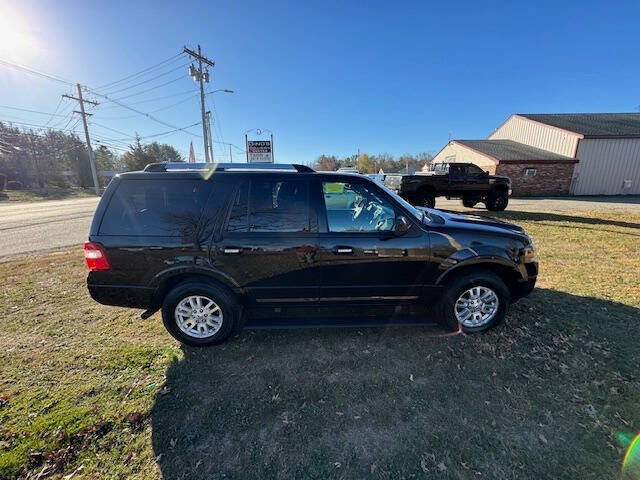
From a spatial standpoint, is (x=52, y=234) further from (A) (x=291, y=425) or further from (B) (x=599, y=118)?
(B) (x=599, y=118)

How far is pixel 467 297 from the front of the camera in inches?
128

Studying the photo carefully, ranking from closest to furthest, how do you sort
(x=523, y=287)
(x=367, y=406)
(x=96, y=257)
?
1. (x=367, y=406)
2. (x=96, y=257)
3. (x=523, y=287)

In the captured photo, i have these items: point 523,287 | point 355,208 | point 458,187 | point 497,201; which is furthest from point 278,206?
point 497,201

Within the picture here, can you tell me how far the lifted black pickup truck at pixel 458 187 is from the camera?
12.6 metres

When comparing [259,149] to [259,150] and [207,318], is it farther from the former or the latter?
[207,318]

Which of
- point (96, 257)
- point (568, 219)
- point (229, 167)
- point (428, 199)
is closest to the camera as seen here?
point (96, 257)

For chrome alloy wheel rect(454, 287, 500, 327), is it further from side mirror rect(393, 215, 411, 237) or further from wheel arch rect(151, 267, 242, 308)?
wheel arch rect(151, 267, 242, 308)

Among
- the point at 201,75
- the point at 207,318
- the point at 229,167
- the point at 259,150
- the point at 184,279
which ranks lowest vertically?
the point at 207,318

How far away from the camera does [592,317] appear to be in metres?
3.59

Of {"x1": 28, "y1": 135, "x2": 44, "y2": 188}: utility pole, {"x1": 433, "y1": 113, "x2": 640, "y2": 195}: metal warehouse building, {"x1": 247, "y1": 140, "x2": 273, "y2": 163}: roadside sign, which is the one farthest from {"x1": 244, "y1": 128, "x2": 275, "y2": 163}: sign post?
{"x1": 28, "y1": 135, "x2": 44, "y2": 188}: utility pole

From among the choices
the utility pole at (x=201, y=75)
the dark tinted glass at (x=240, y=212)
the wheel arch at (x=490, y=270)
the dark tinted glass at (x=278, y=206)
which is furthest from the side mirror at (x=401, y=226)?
the utility pole at (x=201, y=75)

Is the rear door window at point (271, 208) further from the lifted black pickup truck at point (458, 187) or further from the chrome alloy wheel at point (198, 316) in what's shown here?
the lifted black pickup truck at point (458, 187)

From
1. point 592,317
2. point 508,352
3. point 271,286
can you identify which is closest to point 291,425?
point 271,286

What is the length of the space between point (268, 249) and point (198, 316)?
1.10 meters
